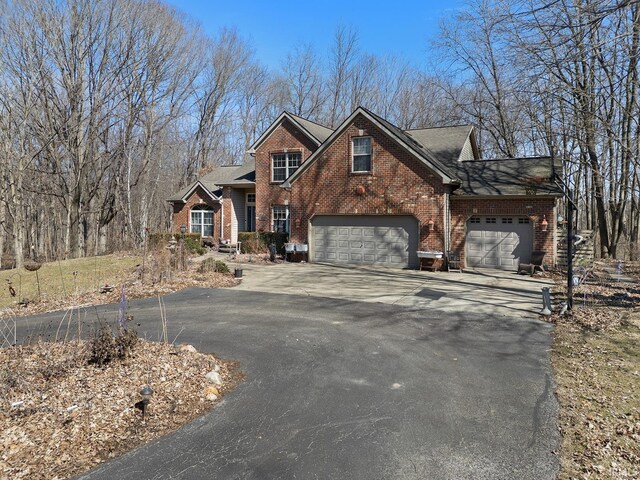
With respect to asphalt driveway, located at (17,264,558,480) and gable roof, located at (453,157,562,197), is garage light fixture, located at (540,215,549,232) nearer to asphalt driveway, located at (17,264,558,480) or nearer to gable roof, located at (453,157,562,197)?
gable roof, located at (453,157,562,197)

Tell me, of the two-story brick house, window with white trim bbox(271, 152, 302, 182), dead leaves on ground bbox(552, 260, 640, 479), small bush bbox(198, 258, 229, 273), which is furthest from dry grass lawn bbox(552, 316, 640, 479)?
window with white trim bbox(271, 152, 302, 182)

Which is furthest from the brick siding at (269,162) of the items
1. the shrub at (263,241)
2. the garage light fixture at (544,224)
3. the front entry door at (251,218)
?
the garage light fixture at (544,224)

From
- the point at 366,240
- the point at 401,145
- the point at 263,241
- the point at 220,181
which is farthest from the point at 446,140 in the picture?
the point at 220,181

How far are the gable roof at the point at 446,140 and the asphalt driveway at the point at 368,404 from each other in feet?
43.1

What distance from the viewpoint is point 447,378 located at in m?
5.60

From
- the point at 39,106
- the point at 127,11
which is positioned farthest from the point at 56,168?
the point at 127,11

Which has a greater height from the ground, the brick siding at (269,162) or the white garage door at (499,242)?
the brick siding at (269,162)

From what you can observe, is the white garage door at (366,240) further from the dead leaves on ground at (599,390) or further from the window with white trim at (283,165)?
the dead leaves on ground at (599,390)

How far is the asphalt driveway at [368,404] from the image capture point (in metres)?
3.57

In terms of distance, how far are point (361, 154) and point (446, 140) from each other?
20.1 ft

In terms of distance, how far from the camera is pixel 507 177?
1755 cm

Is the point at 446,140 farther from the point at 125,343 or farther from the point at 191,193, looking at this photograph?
the point at 125,343

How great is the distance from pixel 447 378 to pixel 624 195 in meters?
22.5

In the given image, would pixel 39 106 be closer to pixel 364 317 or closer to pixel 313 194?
pixel 313 194
